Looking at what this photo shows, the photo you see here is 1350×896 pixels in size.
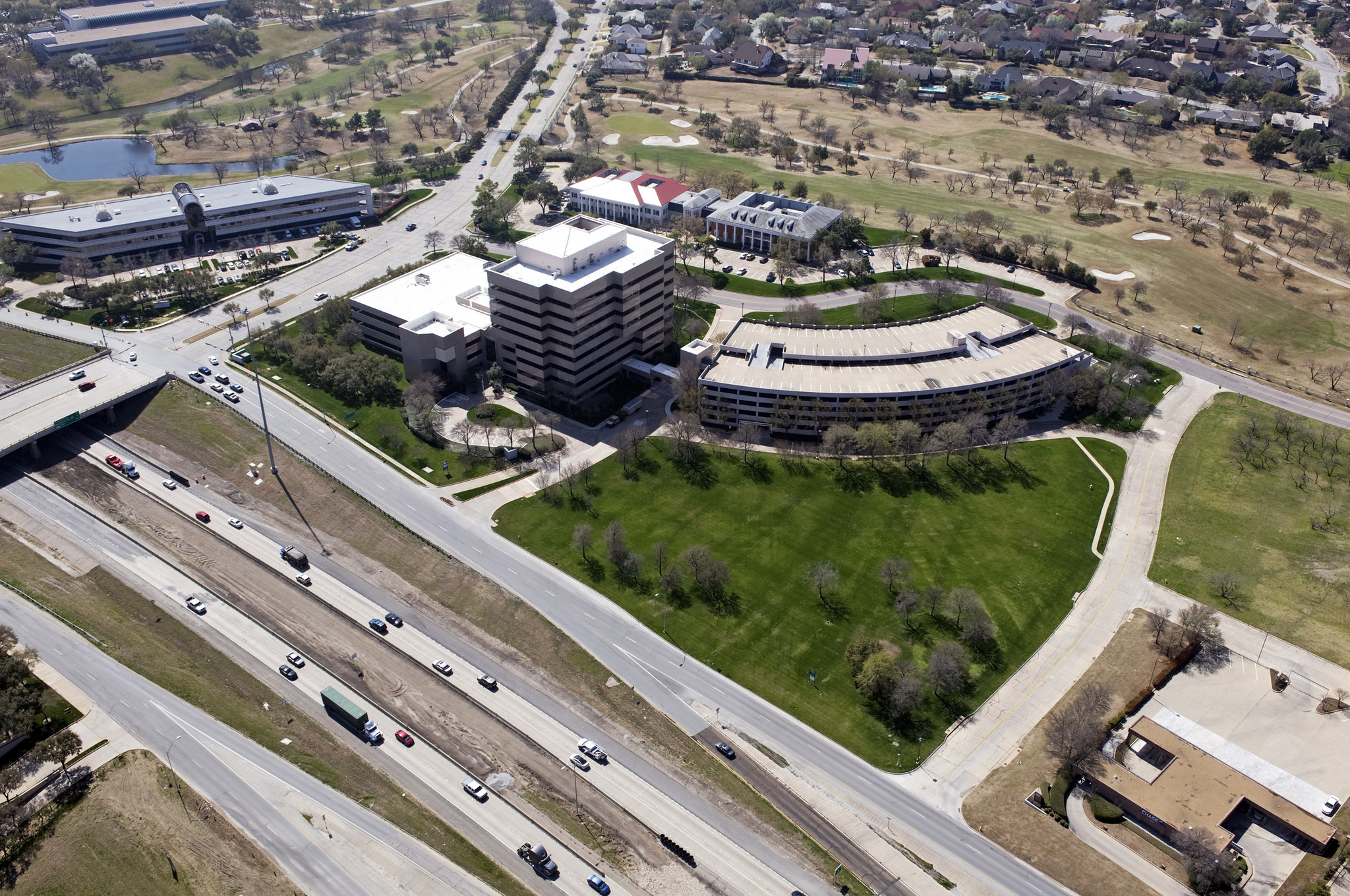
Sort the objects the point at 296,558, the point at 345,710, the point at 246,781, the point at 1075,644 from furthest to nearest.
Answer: the point at 296,558, the point at 1075,644, the point at 345,710, the point at 246,781

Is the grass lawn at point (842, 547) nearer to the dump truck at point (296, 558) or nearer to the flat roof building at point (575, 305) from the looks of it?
the flat roof building at point (575, 305)


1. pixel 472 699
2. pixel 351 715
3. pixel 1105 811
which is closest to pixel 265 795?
pixel 351 715

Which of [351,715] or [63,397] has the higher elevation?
[63,397]

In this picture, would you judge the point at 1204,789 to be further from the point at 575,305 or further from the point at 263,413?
the point at 263,413

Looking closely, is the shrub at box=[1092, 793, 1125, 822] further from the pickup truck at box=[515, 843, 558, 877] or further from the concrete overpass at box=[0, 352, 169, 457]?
the concrete overpass at box=[0, 352, 169, 457]

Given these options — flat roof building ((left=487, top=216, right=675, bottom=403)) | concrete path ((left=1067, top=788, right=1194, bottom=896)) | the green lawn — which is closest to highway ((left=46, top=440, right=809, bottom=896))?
concrete path ((left=1067, top=788, right=1194, bottom=896))

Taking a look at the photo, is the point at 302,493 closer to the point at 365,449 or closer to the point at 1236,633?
the point at 365,449

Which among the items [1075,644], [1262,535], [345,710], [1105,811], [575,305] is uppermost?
[575,305]
